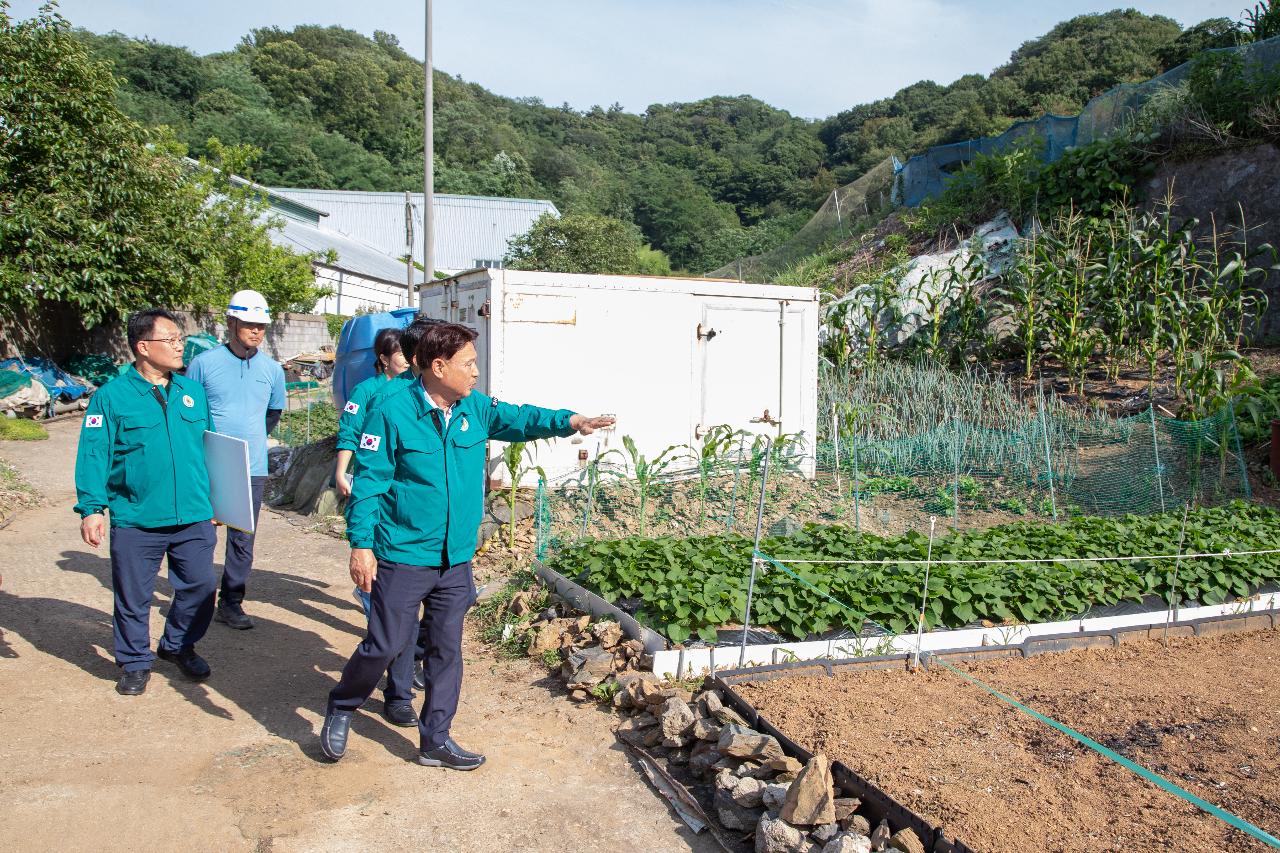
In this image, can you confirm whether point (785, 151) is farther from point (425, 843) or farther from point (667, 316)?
point (425, 843)

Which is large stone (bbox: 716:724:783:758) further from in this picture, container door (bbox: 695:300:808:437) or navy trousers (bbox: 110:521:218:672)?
container door (bbox: 695:300:808:437)

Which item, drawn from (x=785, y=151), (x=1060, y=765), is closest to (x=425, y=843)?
(x=1060, y=765)

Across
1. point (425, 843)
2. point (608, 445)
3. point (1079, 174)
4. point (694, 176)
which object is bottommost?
point (425, 843)

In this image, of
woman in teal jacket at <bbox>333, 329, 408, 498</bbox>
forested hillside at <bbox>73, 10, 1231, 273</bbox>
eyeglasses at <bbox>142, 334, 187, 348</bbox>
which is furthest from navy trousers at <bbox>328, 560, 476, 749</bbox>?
forested hillside at <bbox>73, 10, 1231, 273</bbox>

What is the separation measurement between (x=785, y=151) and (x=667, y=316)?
48892 mm

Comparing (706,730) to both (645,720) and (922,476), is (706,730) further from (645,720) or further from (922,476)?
(922,476)

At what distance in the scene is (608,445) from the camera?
27.9ft

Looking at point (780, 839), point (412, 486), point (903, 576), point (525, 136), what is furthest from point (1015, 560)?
point (525, 136)

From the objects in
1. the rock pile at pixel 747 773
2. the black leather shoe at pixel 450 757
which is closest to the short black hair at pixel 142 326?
the black leather shoe at pixel 450 757

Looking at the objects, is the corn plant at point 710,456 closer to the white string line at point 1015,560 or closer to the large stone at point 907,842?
the white string line at point 1015,560

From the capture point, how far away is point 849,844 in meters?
3.00

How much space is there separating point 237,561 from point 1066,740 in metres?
4.35

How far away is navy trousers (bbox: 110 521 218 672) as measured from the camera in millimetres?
4426

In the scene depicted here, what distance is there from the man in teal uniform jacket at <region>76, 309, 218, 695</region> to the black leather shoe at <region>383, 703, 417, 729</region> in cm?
108
